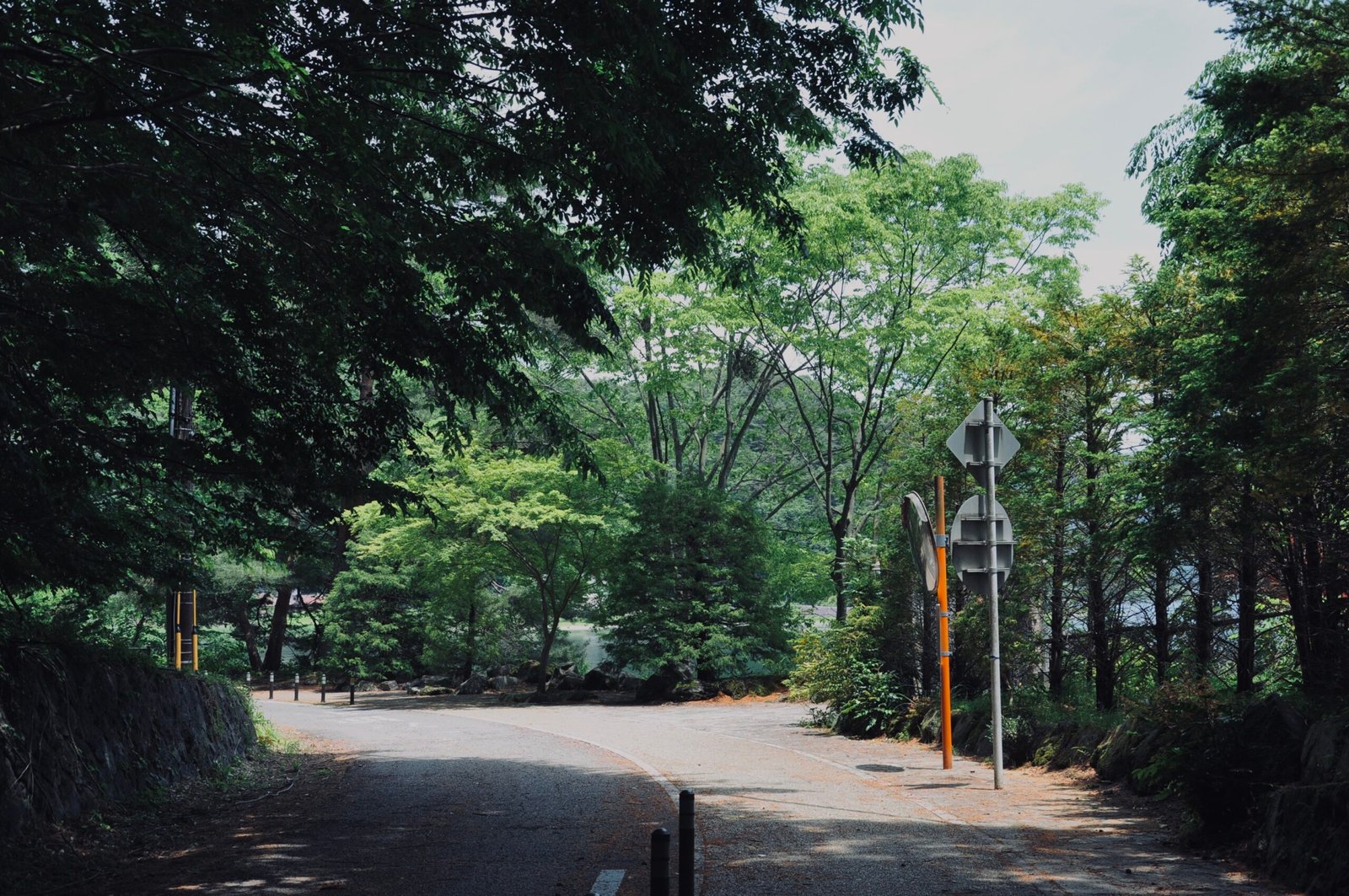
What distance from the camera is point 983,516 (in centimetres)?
1328

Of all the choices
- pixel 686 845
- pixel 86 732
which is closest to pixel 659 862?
pixel 686 845

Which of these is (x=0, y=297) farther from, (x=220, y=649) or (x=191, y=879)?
(x=220, y=649)

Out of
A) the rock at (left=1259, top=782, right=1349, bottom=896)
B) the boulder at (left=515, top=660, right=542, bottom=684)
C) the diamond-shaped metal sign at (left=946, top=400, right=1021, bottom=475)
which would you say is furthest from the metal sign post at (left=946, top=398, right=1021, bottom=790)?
the boulder at (left=515, top=660, right=542, bottom=684)

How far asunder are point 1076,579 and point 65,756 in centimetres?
1276

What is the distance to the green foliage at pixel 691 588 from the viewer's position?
102ft

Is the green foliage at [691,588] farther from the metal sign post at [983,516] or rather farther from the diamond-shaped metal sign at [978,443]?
the diamond-shaped metal sign at [978,443]

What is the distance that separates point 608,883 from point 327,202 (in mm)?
5499

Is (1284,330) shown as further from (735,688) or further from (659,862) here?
(735,688)

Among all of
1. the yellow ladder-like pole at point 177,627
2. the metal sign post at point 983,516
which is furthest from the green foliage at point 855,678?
the yellow ladder-like pole at point 177,627

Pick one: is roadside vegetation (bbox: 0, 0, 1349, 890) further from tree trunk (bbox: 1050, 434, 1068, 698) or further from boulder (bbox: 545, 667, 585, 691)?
boulder (bbox: 545, 667, 585, 691)

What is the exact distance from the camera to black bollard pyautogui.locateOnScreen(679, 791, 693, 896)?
5191 millimetres

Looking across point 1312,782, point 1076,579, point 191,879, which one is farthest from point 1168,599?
point 191,879

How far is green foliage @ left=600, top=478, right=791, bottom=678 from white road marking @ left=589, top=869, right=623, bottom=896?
76.1 ft

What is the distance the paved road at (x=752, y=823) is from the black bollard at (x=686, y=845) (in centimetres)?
187
